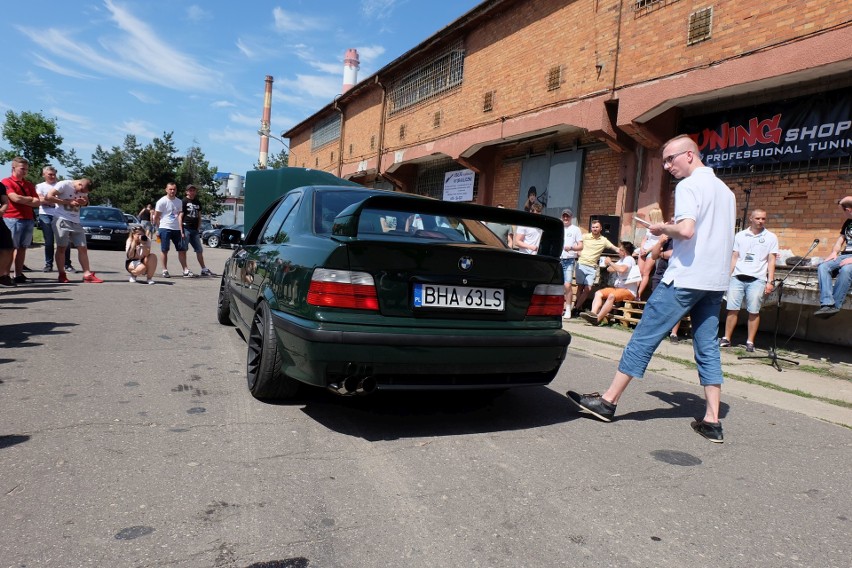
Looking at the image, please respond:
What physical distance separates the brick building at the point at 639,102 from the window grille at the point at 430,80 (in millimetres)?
77

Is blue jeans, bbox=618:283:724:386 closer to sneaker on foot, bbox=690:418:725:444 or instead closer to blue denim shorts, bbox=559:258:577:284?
sneaker on foot, bbox=690:418:725:444

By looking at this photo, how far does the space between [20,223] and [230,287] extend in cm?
545

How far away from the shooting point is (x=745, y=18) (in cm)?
877

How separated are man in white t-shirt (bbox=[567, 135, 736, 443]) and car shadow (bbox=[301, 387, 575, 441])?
54cm

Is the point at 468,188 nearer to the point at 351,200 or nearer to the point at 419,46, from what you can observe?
the point at 419,46

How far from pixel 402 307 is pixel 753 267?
222 inches

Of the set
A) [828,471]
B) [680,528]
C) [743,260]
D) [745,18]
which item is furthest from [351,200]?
[745,18]

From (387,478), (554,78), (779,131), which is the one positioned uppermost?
(554,78)

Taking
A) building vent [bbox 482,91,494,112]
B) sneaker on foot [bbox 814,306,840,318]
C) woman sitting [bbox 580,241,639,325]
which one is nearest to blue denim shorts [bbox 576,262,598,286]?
woman sitting [bbox 580,241,639,325]

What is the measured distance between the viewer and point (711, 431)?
3441mm

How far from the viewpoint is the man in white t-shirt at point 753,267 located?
6758mm

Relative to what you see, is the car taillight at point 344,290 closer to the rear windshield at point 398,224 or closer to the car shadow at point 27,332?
the rear windshield at point 398,224

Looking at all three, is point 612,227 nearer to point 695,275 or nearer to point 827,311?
point 827,311

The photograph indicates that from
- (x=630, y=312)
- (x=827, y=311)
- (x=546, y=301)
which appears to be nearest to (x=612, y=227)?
(x=630, y=312)
